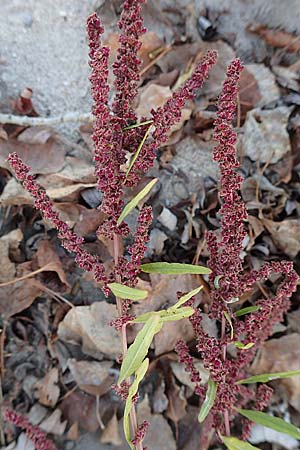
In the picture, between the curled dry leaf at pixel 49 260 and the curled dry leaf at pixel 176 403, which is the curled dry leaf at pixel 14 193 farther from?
the curled dry leaf at pixel 176 403

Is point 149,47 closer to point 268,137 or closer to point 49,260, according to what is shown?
point 268,137

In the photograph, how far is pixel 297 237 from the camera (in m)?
1.69

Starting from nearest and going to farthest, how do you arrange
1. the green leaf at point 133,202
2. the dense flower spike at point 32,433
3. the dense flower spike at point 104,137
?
the dense flower spike at point 104,137 → the green leaf at point 133,202 → the dense flower spike at point 32,433

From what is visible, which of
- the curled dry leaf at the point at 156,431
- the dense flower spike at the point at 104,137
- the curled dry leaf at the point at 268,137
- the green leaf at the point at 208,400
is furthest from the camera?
the curled dry leaf at the point at 268,137

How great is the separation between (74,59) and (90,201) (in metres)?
0.55

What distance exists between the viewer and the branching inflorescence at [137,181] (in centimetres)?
108

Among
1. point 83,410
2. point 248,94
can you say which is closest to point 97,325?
point 83,410

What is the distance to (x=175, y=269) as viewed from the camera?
1229mm

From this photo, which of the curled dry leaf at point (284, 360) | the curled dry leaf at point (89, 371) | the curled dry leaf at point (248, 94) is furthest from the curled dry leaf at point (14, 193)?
the curled dry leaf at point (284, 360)

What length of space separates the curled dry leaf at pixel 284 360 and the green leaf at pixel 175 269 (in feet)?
1.95

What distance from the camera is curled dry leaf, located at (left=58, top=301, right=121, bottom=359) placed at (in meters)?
1.69

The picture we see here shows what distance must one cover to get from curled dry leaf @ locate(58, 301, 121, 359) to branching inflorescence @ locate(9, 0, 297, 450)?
38 centimetres

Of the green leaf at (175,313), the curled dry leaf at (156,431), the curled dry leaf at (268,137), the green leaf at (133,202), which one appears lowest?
the curled dry leaf at (156,431)

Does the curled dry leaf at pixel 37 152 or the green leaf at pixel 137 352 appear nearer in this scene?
the green leaf at pixel 137 352
